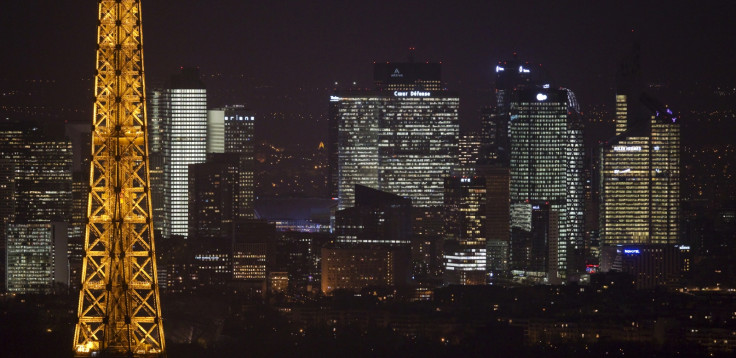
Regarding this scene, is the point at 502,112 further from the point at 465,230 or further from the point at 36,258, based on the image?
the point at 36,258

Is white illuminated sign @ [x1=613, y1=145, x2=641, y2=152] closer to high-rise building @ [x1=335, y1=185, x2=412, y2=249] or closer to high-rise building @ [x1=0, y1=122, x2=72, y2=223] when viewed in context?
high-rise building @ [x1=335, y1=185, x2=412, y2=249]

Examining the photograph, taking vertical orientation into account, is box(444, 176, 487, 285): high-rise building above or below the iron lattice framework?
below

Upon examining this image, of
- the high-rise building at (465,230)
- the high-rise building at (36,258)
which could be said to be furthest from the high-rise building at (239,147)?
the high-rise building at (36,258)

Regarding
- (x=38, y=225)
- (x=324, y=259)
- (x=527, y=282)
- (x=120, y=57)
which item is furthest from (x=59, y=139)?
(x=120, y=57)

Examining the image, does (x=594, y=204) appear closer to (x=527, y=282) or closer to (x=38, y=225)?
(x=527, y=282)

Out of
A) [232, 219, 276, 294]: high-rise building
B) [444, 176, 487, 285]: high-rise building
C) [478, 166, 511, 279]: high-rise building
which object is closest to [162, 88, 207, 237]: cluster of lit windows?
[232, 219, 276, 294]: high-rise building

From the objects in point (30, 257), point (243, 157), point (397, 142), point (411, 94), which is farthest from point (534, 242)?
point (30, 257)

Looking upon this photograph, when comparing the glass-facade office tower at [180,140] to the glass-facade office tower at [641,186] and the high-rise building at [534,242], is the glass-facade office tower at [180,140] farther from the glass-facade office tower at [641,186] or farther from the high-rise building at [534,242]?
the glass-facade office tower at [641,186]
